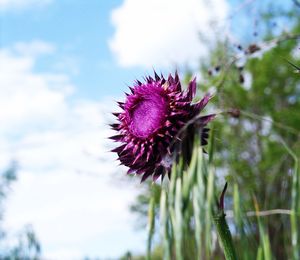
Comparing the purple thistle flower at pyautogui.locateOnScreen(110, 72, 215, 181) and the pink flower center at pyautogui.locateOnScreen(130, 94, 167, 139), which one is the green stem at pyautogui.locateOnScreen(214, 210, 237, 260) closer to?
the purple thistle flower at pyautogui.locateOnScreen(110, 72, 215, 181)

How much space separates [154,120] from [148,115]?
2 cm

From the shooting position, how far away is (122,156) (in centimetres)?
230

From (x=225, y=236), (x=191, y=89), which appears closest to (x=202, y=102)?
(x=191, y=89)

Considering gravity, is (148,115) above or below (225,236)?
above

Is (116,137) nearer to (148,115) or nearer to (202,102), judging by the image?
(148,115)

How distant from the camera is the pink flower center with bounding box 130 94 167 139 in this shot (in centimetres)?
219

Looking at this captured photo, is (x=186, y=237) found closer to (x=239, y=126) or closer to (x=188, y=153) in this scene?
(x=188, y=153)

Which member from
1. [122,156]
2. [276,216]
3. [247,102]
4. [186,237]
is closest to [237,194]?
[186,237]

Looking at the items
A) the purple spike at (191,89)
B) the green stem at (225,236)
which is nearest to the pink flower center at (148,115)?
the purple spike at (191,89)

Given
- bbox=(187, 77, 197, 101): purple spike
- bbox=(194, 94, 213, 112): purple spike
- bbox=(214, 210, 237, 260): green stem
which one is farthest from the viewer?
bbox=(187, 77, 197, 101): purple spike

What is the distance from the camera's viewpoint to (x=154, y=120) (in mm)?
2193

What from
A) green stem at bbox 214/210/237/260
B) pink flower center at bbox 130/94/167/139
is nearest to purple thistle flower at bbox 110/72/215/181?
pink flower center at bbox 130/94/167/139

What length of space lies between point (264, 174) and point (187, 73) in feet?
8.31

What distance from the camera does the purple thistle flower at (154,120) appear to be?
2182mm
